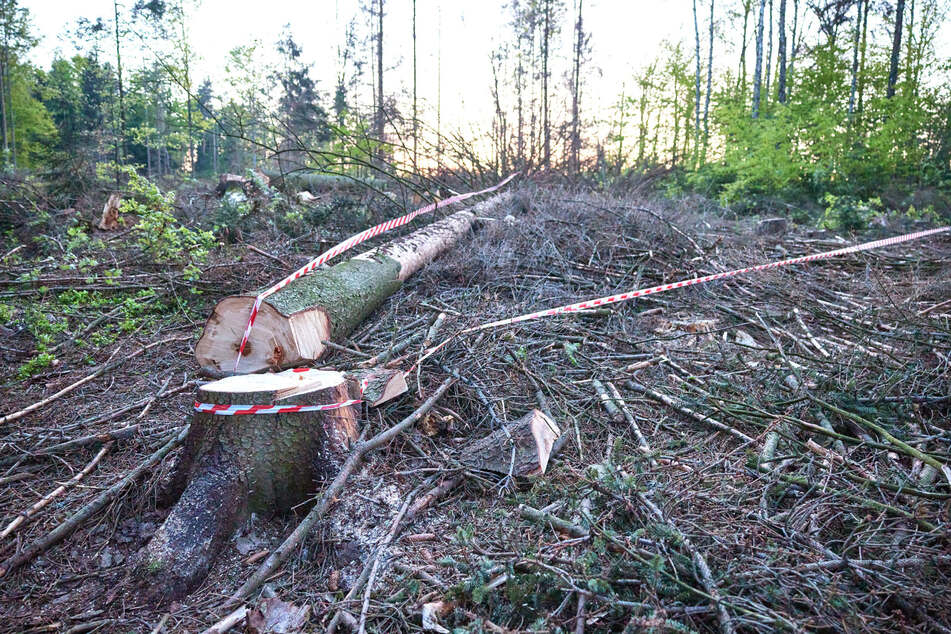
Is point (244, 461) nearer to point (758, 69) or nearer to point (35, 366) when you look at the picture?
point (35, 366)

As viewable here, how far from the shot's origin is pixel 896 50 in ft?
47.7

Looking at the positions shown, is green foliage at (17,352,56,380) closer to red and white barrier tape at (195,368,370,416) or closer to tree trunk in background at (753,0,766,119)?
red and white barrier tape at (195,368,370,416)

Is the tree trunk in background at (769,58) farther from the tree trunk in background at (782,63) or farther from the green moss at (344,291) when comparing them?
the green moss at (344,291)

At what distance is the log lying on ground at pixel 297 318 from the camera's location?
→ 10.6 feet

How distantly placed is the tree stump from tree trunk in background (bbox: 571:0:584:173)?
876cm

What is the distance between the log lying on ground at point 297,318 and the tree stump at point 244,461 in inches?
28.8

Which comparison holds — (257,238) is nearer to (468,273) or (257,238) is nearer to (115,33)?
(468,273)

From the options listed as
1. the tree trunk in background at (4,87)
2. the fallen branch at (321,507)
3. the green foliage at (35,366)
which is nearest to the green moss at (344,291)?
the fallen branch at (321,507)

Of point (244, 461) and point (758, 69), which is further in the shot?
point (758, 69)

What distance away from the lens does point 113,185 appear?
34.0 ft

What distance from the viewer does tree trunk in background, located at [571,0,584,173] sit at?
10133mm

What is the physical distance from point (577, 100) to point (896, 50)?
9.55 meters

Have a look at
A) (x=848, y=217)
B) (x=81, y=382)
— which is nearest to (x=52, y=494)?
(x=81, y=382)

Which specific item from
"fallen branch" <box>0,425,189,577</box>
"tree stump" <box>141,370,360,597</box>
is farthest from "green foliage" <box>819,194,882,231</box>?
"fallen branch" <box>0,425,189,577</box>
